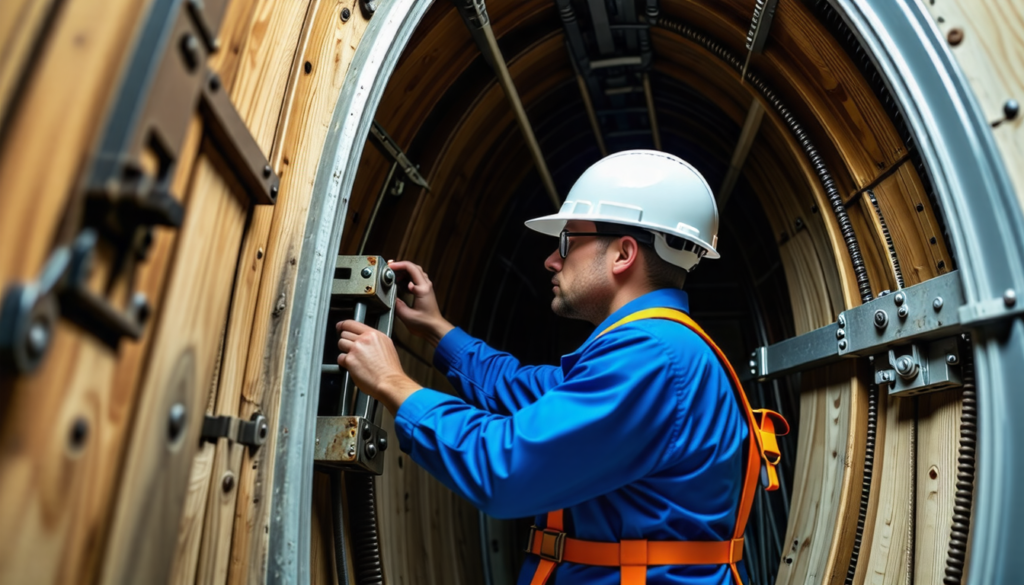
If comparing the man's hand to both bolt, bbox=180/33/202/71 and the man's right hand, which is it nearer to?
the man's right hand

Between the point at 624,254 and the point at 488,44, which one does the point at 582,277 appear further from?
the point at 488,44

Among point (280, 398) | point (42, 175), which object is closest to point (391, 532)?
point (280, 398)

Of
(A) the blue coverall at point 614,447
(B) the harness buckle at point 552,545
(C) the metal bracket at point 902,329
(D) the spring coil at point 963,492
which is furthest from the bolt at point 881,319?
(B) the harness buckle at point 552,545

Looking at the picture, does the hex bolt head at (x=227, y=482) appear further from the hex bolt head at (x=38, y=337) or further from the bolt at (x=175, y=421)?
the hex bolt head at (x=38, y=337)

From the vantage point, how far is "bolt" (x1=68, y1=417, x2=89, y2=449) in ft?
2.78

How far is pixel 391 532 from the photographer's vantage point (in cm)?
234

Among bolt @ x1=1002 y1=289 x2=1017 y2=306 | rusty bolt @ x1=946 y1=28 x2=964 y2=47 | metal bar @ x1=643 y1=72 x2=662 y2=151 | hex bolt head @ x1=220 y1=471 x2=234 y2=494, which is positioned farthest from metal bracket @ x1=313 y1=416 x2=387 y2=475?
metal bar @ x1=643 y1=72 x2=662 y2=151

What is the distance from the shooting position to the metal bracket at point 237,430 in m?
1.29

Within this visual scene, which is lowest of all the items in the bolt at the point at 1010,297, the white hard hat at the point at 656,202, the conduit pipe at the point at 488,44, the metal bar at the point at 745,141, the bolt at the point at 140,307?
the bolt at the point at 140,307

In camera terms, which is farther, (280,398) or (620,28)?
(620,28)

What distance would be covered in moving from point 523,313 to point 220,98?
2940 millimetres

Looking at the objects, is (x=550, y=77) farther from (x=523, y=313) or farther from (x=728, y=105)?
(x=523, y=313)

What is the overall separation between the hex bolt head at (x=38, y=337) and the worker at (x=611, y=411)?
39.1 inches

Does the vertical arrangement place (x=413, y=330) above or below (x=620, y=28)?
below
